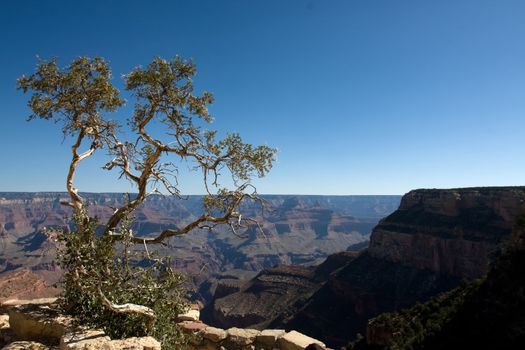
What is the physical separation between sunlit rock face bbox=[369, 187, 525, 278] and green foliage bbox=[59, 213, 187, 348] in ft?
217

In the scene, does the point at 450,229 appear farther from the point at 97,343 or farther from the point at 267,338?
the point at 97,343

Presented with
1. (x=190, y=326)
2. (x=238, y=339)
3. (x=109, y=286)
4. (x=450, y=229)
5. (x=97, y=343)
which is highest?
(x=109, y=286)

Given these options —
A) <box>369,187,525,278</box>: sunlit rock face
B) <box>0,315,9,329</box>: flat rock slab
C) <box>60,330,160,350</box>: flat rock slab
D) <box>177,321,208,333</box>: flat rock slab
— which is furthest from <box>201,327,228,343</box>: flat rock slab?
<box>369,187,525,278</box>: sunlit rock face

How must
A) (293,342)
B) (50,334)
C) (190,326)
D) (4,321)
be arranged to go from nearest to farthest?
1. (50,334)
2. (4,321)
3. (293,342)
4. (190,326)

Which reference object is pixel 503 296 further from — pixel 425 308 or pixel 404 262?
pixel 404 262

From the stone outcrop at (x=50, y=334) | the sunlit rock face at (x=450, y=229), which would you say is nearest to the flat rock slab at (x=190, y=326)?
the stone outcrop at (x=50, y=334)

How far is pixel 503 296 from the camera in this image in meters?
23.2

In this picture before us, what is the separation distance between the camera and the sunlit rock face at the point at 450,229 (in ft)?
229

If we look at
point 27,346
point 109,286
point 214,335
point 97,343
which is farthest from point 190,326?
point 97,343

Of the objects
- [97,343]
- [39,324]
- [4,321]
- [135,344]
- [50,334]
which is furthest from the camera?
[4,321]

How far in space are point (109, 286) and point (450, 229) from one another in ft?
268

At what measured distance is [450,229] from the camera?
7862cm

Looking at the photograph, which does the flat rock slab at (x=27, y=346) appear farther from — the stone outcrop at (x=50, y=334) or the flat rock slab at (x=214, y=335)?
the flat rock slab at (x=214, y=335)

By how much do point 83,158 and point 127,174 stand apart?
1454 millimetres
